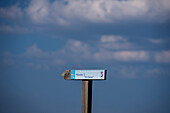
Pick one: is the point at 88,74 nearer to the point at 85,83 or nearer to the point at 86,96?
the point at 85,83

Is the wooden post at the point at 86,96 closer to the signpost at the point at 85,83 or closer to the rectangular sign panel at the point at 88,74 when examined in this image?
the signpost at the point at 85,83

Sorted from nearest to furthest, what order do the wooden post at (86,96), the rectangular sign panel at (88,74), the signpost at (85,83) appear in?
the rectangular sign panel at (88,74) → the signpost at (85,83) → the wooden post at (86,96)

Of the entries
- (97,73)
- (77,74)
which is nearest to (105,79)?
(97,73)

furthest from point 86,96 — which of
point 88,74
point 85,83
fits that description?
point 88,74

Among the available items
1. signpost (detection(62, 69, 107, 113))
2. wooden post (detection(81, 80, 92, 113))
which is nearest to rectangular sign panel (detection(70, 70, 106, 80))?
signpost (detection(62, 69, 107, 113))

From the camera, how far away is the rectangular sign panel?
1516cm

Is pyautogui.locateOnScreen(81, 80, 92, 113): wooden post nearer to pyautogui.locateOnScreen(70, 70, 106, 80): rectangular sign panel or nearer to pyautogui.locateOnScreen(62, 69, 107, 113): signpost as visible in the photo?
pyautogui.locateOnScreen(62, 69, 107, 113): signpost

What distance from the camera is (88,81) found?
15812mm

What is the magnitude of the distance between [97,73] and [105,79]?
51cm

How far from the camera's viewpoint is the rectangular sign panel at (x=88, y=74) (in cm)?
1516

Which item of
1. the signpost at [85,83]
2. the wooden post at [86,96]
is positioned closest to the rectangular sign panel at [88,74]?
the signpost at [85,83]

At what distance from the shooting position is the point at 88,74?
15.6 meters

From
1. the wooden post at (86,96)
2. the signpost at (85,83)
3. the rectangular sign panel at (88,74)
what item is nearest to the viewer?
the rectangular sign panel at (88,74)

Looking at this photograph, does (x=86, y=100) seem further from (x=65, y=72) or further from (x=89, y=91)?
(x=65, y=72)
